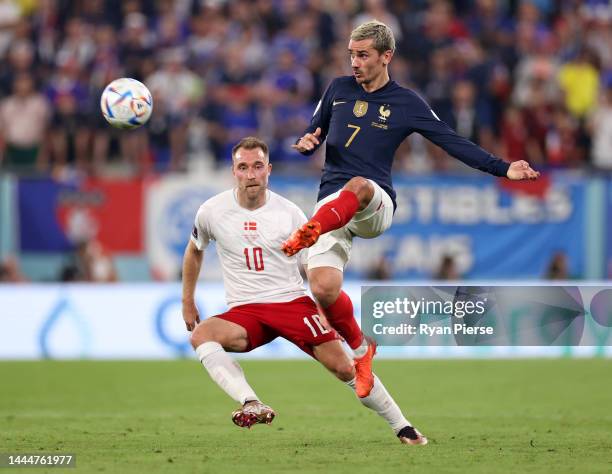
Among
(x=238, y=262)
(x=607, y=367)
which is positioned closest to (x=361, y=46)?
(x=238, y=262)

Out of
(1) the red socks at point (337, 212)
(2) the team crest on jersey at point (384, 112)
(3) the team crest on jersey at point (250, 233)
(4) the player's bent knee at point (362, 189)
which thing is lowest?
(3) the team crest on jersey at point (250, 233)

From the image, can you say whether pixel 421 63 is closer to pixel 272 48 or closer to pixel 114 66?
pixel 272 48

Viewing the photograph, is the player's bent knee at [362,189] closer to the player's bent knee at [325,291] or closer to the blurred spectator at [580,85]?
the player's bent knee at [325,291]

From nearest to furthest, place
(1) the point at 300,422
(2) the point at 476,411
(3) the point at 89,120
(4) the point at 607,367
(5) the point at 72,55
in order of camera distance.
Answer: (1) the point at 300,422 → (2) the point at 476,411 → (4) the point at 607,367 → (3) the point at 89,120 → (5) the point at 72,55

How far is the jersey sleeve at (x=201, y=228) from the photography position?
8.71m

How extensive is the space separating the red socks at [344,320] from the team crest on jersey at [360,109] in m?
1.31

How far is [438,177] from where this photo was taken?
58.5 ft

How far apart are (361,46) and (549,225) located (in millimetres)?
9629

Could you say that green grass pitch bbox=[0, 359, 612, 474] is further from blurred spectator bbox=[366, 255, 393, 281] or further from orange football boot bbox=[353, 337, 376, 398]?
blurred spectator bbox=[366, 255, 393, 281]

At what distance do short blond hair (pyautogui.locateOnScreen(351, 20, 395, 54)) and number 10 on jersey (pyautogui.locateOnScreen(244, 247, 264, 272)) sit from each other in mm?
1675

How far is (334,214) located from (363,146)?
870 mm

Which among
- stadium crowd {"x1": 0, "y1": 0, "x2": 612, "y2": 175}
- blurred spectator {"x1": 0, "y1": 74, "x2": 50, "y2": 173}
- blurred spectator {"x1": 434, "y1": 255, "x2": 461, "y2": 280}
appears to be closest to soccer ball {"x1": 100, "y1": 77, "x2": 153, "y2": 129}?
stadium crowd {"x1": 0, "y1": 0, "x2": 612, "y2": 175}

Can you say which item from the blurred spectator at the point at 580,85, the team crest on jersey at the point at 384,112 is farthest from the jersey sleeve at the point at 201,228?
the blurred spectator at the point at 580,85

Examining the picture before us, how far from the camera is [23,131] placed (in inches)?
725
